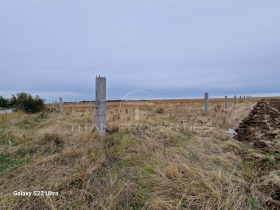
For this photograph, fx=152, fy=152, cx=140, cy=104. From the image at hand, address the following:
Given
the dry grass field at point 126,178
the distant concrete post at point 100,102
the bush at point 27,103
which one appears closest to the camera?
the dry grass field at point 126,178

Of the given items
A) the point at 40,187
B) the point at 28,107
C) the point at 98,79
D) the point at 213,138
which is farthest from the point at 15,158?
the point at 28,107

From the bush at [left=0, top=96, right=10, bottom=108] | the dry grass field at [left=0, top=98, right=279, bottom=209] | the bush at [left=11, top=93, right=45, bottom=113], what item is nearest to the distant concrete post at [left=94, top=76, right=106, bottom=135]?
the dry grass field at [left=0, top=98, right=279, bottom=209]

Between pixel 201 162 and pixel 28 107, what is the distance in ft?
46.5

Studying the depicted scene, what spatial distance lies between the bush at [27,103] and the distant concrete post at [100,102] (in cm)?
1160

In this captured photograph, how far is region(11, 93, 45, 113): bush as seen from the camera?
12.4 metres

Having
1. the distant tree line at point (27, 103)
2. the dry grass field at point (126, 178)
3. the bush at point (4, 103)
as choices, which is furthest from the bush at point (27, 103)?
the bush at point (4, 103)

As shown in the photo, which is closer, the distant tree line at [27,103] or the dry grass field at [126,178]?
the dry grass field at [126,178]

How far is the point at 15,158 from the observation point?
271 centimetres

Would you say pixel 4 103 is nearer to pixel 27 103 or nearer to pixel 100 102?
pixel 27 103

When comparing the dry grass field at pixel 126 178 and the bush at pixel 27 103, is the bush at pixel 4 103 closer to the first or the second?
the bush at pixel 27 103

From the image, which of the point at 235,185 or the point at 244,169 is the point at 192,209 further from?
the point at 244,169

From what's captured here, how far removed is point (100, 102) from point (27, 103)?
12.1 meters

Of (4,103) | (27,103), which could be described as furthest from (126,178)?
(4,103)

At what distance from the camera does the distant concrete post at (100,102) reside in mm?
3596
